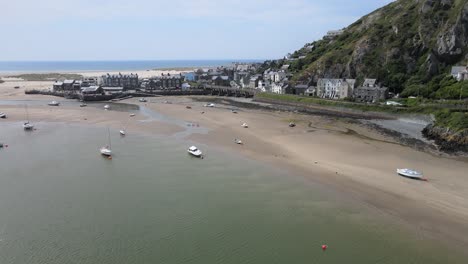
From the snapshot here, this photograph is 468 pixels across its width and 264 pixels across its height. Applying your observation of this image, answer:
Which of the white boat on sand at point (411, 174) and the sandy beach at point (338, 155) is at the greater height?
the white boat on sand at point (411, 174)

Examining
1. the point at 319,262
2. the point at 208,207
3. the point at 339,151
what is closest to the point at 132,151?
the point at 208,207

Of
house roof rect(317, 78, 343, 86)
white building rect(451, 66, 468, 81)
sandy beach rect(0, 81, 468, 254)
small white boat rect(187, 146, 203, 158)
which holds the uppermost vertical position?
white building rect(451, 66, 468, 81)

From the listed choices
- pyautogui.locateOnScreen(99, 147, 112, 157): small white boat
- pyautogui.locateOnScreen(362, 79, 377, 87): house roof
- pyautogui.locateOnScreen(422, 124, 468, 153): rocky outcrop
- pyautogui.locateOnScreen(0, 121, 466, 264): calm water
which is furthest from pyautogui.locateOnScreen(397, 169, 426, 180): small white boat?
pyautogui.locateOnScreen(362, 79, 377, 87): house roof

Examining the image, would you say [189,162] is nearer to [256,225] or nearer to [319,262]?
[256,225]

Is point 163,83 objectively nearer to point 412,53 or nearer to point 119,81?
point 119,81

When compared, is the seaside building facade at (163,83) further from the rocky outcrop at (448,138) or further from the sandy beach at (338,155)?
the rocky outcrop at (448,138)

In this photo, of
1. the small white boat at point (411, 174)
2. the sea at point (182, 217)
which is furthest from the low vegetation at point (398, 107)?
the sea at point (182, 217)

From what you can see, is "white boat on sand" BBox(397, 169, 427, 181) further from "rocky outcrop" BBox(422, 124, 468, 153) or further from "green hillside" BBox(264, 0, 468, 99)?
"green hillside" BBox(264, 0, 468, 99)
